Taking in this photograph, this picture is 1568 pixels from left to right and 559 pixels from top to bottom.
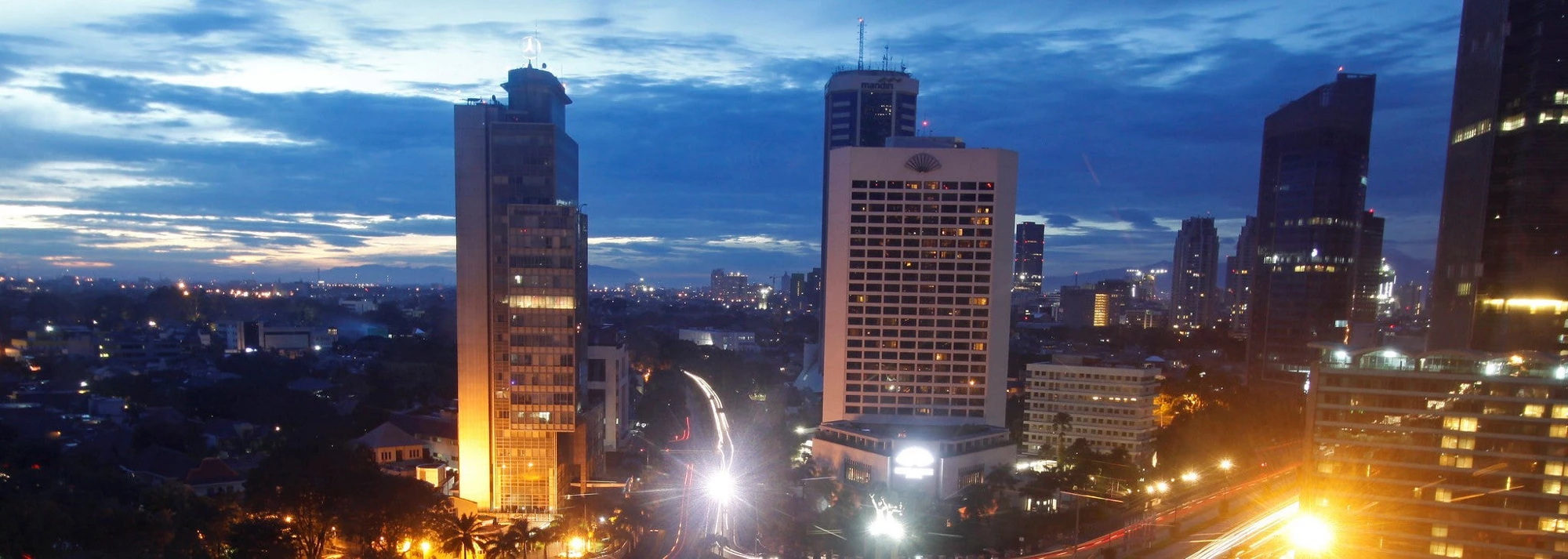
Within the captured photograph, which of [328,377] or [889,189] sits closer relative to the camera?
[889,189]

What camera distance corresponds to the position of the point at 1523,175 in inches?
898

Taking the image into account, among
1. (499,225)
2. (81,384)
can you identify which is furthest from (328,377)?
(499,225)

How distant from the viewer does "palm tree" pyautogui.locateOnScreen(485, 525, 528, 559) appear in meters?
17.6

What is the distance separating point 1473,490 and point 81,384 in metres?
56.2

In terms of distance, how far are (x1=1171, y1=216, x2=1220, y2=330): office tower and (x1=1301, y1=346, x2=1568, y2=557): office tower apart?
6410 cm

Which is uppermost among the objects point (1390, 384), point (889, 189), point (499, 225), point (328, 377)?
point (889, 189)

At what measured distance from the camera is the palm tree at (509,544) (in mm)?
17625

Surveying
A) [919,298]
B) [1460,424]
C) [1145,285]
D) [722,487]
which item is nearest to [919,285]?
[919,298]

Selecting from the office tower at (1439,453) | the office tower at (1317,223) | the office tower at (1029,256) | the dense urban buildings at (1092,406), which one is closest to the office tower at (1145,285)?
the office tower at (1029,256)

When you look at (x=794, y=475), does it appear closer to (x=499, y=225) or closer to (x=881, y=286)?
(x=881, y=286)

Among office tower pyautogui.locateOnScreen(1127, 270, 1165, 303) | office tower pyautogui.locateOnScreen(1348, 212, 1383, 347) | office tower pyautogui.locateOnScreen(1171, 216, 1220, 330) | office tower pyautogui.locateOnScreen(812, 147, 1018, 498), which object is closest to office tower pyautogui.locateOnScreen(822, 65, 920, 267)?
office tower pyautogui.locateOnScreen(812, 147, 1018, 498)

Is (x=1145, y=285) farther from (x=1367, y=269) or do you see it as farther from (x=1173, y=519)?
(x=1173, y=519)

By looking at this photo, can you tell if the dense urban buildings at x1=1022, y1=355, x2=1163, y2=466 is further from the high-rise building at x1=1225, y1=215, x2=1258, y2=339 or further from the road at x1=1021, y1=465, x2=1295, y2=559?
the high-rise building at x1=1225, y1=215, x2=1258, y2=339

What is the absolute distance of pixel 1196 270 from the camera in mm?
82062
